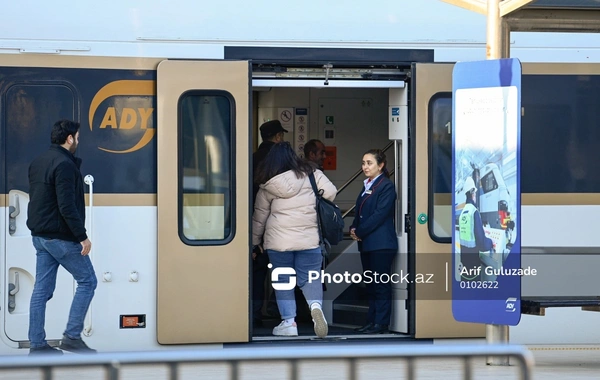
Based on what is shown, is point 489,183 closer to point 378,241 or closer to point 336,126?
point 378,241

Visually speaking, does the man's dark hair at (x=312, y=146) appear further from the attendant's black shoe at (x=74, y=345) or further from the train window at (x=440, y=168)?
the attendant's black shoe at (x=74, y=345)

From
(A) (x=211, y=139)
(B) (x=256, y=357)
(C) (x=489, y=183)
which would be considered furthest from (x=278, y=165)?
(B) (x=256, y=357)

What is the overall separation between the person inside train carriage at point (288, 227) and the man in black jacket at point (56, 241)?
1.61 meters

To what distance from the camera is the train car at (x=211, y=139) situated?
24.9 ft

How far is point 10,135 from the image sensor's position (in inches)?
297

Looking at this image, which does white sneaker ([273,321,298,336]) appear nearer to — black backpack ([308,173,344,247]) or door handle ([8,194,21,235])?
black backpack ([308,173,344,247])

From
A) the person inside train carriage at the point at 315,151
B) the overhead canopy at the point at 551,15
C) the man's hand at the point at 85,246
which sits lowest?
the man's hand at the point at 85,246

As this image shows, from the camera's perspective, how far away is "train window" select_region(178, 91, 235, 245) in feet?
25.4

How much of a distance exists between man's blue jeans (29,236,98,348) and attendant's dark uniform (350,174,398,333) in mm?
2294

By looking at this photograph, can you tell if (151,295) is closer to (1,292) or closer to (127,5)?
(1,292)

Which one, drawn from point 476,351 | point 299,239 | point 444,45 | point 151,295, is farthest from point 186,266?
point 476,351

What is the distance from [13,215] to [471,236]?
329cm

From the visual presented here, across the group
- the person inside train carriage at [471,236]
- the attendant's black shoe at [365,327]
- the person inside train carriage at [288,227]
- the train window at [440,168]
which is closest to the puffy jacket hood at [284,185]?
the person inside train carriage at [288,227]

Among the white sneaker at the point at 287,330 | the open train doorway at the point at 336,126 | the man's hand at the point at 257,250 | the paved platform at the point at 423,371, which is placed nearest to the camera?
the paved platform at the point at 423,371
